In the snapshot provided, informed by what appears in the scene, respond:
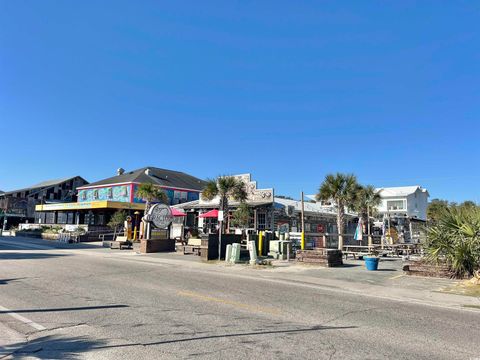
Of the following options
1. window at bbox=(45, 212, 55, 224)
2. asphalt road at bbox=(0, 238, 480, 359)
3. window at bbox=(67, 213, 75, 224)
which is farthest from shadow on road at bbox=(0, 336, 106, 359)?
window at bbox=(45, 212, 55, 224)

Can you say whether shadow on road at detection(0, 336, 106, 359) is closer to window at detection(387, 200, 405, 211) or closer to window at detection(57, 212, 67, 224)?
window at detection(57, 212, 67, 224)

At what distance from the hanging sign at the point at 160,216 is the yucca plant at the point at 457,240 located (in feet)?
58.2

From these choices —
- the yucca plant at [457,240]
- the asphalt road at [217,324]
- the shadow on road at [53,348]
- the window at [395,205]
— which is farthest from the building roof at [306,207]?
the window at [395,205]

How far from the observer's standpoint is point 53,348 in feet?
17.9

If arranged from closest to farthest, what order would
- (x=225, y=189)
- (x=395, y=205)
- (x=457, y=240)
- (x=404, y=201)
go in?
1. (x=457, y=240)
2. (x=225, y=189)
3. (x=404, y=201)
4. (x=395, y=205)

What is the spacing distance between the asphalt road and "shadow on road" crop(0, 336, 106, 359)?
1cm

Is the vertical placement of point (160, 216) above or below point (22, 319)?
Result: above

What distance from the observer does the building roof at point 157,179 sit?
177 feet

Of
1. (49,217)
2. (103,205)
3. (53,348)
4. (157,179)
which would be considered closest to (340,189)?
(53,348)

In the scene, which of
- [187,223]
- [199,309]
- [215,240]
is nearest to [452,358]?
[199,309]

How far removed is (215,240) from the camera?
2077 centimetres

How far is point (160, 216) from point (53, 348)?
21.9 meters

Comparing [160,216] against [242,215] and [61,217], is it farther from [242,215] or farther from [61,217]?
[61,217]

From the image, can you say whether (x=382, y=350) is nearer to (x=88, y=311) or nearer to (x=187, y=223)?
(x=88, y=311)
